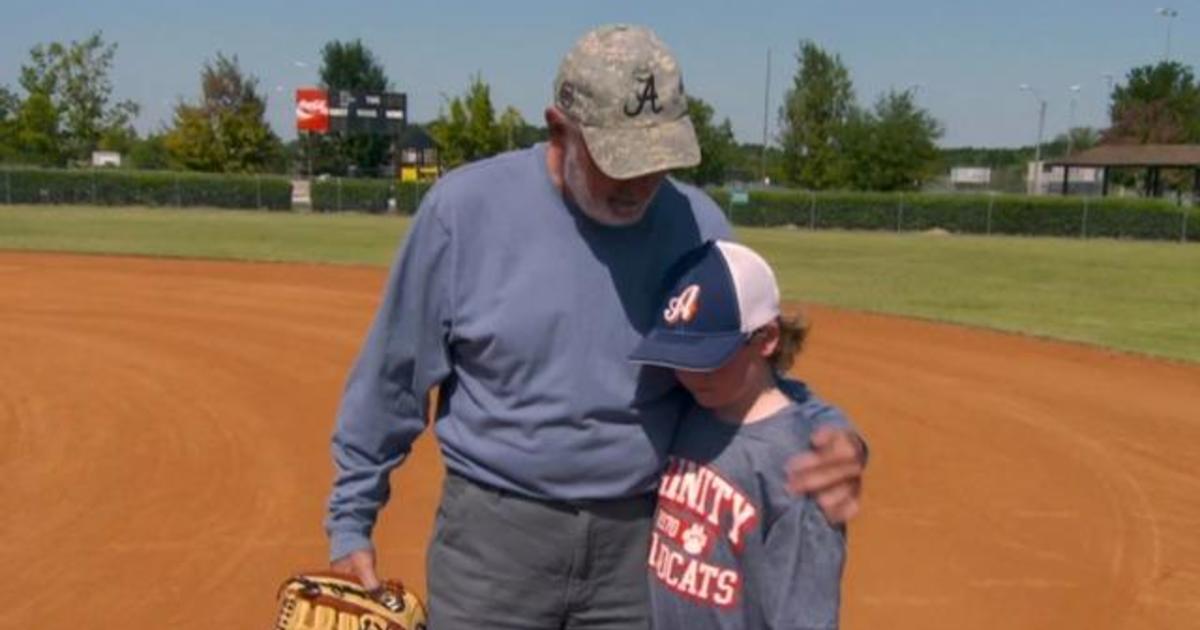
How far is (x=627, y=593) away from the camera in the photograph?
2.61m

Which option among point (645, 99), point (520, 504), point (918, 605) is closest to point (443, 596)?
point (520, 504)

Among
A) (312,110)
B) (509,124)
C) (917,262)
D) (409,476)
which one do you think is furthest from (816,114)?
(409,476)

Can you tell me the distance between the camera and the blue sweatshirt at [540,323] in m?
2.50

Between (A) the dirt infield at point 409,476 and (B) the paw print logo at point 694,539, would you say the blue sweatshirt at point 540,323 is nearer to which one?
(B) the paw print logo at point 694,539

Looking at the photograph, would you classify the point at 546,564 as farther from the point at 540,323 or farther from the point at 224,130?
the point at 224,130

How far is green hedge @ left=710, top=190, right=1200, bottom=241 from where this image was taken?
41.9m

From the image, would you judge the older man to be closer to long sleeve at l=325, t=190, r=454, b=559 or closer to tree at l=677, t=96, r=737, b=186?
long sleeve at l=325, t=190, r=454, b=559

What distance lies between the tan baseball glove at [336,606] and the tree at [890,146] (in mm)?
57899

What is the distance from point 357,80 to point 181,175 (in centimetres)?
3861

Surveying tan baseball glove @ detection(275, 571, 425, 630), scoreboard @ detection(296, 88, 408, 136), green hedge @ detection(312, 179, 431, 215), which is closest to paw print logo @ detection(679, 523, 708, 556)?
tan baseball glove @ detection(275, 571, 425, 630)

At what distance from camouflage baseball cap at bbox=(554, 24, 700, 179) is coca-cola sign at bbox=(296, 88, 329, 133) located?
67.1 m

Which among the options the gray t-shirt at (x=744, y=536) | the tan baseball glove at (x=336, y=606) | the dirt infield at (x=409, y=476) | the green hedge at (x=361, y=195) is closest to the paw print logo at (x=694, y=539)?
the gray t-shirt at (x=744, y=536)

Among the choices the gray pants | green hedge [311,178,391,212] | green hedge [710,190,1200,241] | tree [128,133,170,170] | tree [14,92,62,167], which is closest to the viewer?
the gray pants

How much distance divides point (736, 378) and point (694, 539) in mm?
314
